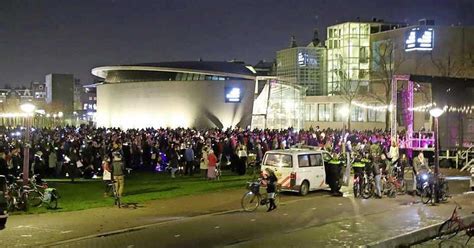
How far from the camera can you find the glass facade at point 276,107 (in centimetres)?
4625

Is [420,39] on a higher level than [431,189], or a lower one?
higher

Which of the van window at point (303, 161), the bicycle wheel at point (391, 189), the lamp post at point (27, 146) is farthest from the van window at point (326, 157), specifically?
the lamp post at point (27, 146)

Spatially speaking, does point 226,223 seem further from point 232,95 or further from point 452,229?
point 232,95

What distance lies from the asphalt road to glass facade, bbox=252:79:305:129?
27265mm

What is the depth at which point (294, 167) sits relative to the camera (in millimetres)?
19750

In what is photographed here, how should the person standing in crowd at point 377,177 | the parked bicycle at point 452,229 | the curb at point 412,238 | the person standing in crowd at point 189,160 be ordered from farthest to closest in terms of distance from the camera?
the person standing in crowd at point 189,160, the person standing in crowd at point 377,177, the parked bicycle at point 452,229, the curb at point 412,238

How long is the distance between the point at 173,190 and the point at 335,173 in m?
5.75

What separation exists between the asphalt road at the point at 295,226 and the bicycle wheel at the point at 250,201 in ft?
0.80

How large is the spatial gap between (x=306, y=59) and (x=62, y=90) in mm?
64920

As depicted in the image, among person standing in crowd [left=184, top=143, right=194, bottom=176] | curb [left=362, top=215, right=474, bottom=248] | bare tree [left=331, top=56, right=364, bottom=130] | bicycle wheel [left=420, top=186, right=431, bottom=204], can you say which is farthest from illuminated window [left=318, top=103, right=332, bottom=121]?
curb [left=362, top=215, right=474, bottom=248]

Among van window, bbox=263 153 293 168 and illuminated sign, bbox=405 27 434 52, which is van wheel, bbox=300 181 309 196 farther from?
illuminated sign, bbox=405 27 434 52

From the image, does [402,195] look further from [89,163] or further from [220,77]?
[220,77]

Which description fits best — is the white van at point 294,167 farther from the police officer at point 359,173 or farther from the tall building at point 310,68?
the tall building at point 310,68

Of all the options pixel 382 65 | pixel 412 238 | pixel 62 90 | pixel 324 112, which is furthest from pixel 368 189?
pixel 62 90
